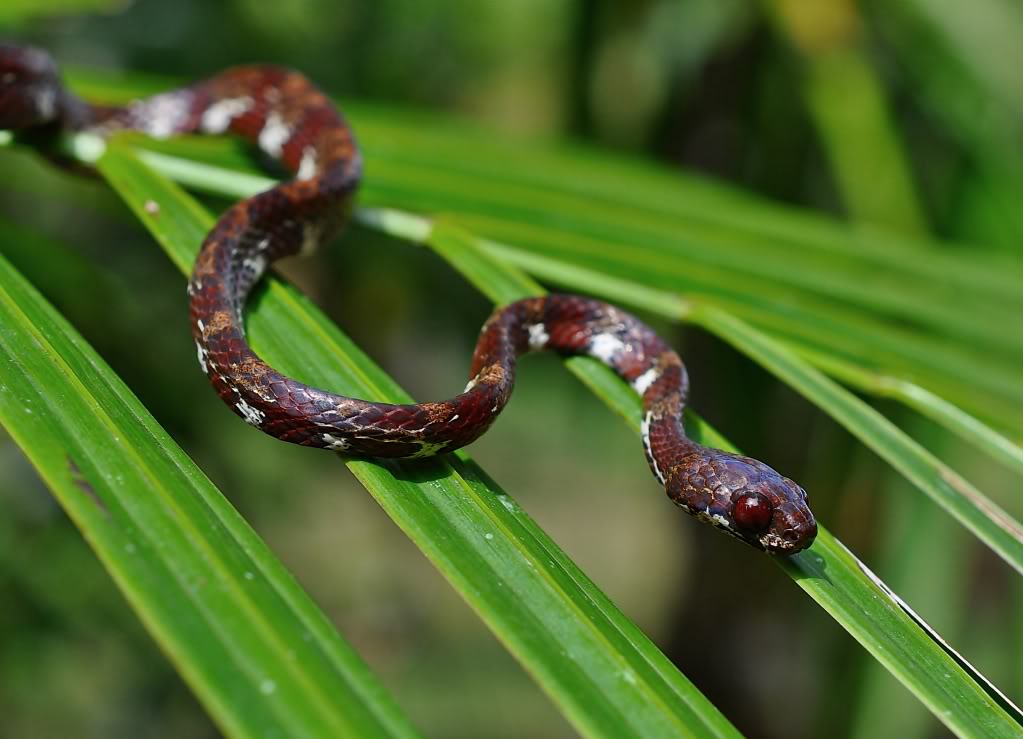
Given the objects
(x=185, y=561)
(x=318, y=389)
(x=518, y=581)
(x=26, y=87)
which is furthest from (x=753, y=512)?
(x=26, y=87)

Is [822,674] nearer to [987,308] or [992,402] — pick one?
[987,308]

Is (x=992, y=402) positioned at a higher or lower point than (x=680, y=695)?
higher

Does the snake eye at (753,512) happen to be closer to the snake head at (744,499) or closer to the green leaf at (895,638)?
the snake head at (744,499)

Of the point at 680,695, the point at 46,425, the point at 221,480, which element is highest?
the point at 46,425

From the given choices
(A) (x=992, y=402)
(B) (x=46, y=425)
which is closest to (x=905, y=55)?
(A) (x=992, y=402)

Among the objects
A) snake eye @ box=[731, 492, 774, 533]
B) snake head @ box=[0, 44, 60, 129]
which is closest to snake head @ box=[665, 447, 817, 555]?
snake eye @ box=[731, 492, 774, 533]
